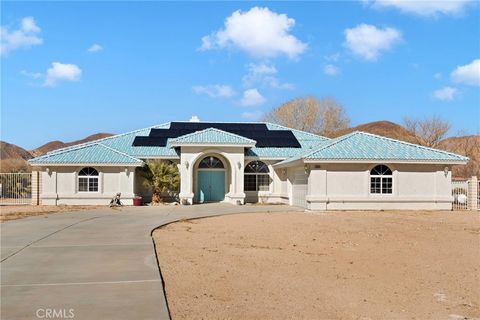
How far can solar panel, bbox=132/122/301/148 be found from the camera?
35188 millimetres

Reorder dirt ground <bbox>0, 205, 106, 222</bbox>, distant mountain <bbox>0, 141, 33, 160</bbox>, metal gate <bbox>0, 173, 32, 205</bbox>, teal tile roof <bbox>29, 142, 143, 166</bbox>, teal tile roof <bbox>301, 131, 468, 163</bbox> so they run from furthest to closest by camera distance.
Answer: distant mountain <bbox>0, 141, 33, 160</bbox>
metal gate <bbox>0, 173, 32, 205</bbox>
teal tile roof <bbox>29, 142, 143, 166</bbox>
teal tile roof <bbox>301, 131, 468, 163</bbox>
dirt ground <bbox>0, 205, 106, 222</bbox>

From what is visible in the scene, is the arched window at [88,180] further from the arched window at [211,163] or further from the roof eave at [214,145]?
the arched window at [211,163]

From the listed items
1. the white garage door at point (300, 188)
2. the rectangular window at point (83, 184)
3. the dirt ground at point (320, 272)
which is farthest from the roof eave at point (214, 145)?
the dirt ground at point (320, 272)

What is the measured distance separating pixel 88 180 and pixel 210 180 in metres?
7.81

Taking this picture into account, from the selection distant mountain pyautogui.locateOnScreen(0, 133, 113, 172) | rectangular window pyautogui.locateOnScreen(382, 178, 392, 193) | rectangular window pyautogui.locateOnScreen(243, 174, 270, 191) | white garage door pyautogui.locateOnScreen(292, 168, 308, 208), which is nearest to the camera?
rectangular window pyautogui.locateOnScreen(382, 178, 392, 193)

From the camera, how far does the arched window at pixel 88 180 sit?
30.8m

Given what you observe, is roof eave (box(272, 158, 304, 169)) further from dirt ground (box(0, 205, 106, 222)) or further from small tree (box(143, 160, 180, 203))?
dirt ground (box(0, 205, 106, 222))

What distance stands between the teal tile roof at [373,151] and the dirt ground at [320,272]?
8790mm

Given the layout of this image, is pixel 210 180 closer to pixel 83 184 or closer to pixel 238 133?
pixel 238 133

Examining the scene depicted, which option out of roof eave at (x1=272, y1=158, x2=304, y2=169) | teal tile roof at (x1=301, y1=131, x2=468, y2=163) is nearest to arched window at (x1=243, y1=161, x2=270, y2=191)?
roof eave at (x1=272, y1=158, x2=304, y2=169)

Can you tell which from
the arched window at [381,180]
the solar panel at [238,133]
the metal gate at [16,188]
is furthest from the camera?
the solar panel at [238,133]

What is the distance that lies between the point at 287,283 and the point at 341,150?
1884cm

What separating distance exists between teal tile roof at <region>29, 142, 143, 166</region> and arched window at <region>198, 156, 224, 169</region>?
4619 mm

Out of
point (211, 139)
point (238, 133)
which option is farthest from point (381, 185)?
point (238, 133)
